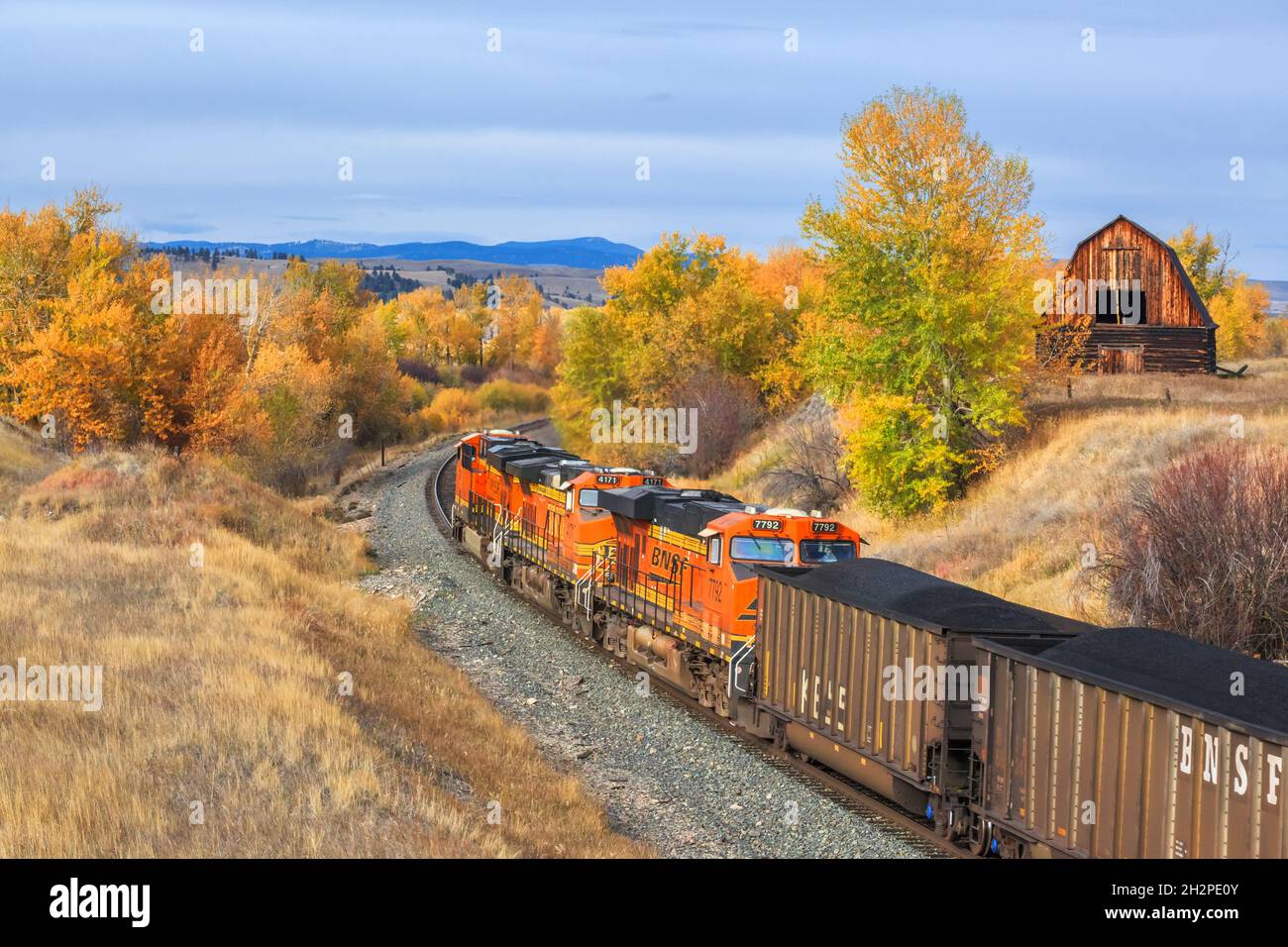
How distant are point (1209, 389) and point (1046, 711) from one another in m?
38.5

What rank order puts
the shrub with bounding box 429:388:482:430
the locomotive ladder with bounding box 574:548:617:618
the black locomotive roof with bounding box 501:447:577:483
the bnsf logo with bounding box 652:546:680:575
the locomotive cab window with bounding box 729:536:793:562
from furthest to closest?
the shrub with bounding box 429:388:482:430, the black locomotive roof with bounding box 501:447:577:483, the locomotive ladder with bounding box 574:548:617:618, the bnsf logo with bounding box 652:546:680:575, the locomotive cab window with bounding box 729:536:793:562

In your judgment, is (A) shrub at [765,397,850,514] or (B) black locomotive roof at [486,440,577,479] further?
(A) shrub at [765,397,850,514]

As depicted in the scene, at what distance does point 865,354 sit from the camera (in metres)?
38.4

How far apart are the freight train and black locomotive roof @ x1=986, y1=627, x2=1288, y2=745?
2 cm

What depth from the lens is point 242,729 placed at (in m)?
15.0

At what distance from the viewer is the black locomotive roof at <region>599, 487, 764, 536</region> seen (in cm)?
2105

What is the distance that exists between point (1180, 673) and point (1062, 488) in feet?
76.6

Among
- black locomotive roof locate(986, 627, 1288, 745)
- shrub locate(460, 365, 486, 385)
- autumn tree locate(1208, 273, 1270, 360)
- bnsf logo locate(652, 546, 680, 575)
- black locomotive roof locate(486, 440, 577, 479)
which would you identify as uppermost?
autumn tree locate(1208, 273, 1270, 360)

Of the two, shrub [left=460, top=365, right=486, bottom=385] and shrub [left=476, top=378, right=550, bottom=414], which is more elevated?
shrub [left=460, top=365, right=486, bottom=385]

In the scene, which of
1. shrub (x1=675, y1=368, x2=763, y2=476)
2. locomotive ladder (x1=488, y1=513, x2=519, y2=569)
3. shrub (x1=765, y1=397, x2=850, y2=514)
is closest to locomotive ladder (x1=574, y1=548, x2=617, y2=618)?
locomotive ladder (x1=488, y1=513, x2=519, y2=569)

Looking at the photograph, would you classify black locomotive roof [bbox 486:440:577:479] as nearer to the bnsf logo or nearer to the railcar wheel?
the bnsf logo
